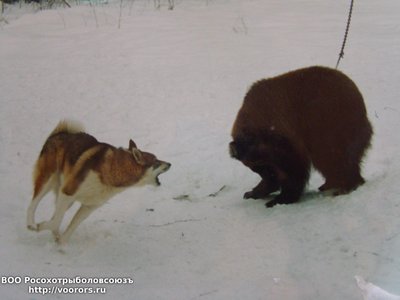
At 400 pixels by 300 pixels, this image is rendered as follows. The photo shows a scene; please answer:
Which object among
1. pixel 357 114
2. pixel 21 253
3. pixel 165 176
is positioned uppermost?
pixel 357 114

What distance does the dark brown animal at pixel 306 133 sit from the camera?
16.2 feet

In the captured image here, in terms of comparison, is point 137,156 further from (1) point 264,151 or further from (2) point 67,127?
(1) point 264,151

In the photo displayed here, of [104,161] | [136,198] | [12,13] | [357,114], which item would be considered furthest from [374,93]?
[12,13]

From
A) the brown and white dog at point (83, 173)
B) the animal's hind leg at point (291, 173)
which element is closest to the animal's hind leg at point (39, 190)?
the brown and white dog at point (83, 173)

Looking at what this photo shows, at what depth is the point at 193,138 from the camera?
24.3 ft

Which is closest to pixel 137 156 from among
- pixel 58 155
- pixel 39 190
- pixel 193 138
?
pixel 58 155

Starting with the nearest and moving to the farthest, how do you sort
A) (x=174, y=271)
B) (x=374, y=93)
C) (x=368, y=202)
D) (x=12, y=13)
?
(x=174, y=271) < (x=368, y=202) < (x=374, y=93) < (x=12, y=13)

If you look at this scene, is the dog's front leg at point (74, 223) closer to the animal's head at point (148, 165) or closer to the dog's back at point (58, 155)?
the dog's back at point (58, 155)

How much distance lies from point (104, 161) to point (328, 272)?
6.69ft

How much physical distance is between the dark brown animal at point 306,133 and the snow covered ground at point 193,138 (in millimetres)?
276

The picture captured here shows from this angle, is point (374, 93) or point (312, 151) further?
point (374, 93)

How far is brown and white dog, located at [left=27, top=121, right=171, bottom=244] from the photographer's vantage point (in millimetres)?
4629

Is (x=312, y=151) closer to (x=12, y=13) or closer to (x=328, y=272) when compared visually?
(x=328, y=272)

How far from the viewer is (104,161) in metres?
4.67
